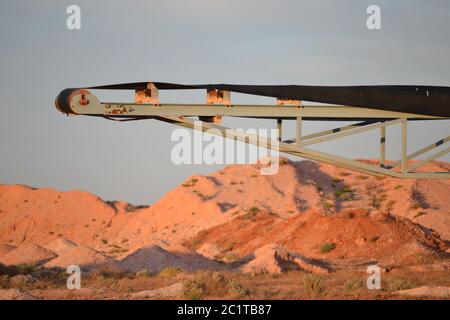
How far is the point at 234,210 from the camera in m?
56.4

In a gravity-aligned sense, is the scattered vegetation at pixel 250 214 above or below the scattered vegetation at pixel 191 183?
below

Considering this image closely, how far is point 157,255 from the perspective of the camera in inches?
1356

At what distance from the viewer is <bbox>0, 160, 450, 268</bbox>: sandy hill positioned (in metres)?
45.5

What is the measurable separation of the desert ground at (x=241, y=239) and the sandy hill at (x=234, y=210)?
119 millimetres

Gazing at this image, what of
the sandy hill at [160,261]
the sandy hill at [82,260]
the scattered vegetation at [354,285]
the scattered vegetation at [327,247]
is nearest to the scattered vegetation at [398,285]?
the scattered vegetation at [354,285]

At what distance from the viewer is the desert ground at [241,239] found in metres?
20.4

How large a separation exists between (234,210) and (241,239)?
8.98 m

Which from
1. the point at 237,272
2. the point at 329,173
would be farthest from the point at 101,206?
the point at 237,272

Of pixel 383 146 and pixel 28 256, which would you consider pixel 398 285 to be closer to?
pixel 383 146

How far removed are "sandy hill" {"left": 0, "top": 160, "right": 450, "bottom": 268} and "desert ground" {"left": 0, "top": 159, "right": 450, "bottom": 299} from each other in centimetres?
12

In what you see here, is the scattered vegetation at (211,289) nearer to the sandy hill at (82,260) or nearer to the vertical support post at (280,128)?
the vertical support post at (280,128)

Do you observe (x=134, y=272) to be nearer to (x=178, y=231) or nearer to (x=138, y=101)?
(x=138, y=101)

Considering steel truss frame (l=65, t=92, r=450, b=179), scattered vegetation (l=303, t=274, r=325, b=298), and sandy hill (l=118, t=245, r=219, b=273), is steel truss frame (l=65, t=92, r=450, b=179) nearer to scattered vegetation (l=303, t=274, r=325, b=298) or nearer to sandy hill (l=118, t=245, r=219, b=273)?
scattered vegetation (l=303, t=274, r=325, b=298)
